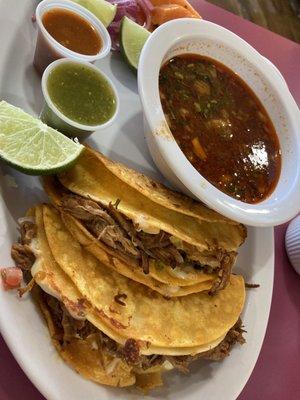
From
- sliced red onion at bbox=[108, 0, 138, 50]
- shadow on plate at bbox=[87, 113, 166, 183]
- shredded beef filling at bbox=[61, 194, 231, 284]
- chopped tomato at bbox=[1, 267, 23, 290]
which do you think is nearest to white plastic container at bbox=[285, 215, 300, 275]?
shadow on plate at bbox=[87, 113, 166, 183]

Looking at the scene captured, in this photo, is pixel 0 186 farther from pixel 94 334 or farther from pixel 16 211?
pixel 94 334

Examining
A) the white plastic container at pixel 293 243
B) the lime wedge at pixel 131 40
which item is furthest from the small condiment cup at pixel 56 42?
the white plastic container at pixel 293 243

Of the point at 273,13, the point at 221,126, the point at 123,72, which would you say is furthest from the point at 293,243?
the point at 273,13

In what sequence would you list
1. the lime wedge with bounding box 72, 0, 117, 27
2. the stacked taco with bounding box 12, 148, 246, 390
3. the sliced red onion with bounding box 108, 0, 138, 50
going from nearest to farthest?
the stacked taco with bounding box 12, 148, 246, 390, the lime wedge with bounding box 72, 0, 117, 27, the sliced red onion with bounding box 108, 0, 138, 50

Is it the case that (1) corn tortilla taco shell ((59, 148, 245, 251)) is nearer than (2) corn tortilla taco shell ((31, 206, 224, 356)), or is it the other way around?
(2) corn tortilla taco shell ((31, 206, 224, 356))

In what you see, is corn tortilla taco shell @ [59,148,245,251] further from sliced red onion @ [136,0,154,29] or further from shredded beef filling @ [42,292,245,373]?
sliced red onion @ [136,0,154,29]
